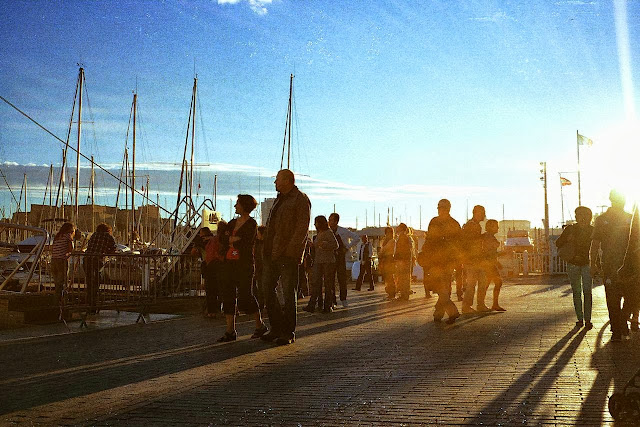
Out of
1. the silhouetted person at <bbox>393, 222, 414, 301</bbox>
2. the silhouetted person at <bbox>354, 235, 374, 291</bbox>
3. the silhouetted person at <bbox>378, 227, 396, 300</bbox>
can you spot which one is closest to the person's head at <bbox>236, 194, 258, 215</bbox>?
the silhouetted person at <bbox>393, 222, 414, 301</bbox>

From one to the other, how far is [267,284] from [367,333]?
1830 mm

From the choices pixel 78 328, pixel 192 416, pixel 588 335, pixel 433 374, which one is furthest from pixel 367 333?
pixel 192 416

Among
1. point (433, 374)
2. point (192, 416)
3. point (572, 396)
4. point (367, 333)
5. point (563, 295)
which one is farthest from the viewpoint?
point (563, 295)

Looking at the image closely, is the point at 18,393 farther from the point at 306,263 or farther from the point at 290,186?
the point at 306,263

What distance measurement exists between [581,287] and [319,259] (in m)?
5.27

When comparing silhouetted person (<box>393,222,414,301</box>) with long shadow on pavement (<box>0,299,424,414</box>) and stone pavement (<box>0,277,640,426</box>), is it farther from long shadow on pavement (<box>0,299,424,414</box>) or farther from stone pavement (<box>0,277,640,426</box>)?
stone pavement (<box>0,277,640,426</box>)

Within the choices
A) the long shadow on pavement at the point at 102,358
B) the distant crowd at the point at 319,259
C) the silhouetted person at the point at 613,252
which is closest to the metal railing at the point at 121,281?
the distant crowd at the point at 319,259

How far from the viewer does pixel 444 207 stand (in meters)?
12.9

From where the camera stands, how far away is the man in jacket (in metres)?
9.77

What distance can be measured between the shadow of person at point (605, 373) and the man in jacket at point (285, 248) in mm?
3548

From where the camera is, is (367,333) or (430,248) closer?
(367,333)

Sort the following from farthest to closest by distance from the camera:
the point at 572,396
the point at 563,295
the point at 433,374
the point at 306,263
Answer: the point at 563,295 < the point at 306,263 < the point at 433,374 < the point at 572,396

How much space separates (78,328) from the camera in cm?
1297

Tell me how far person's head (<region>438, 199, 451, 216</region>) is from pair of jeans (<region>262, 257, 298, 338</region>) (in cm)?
379
